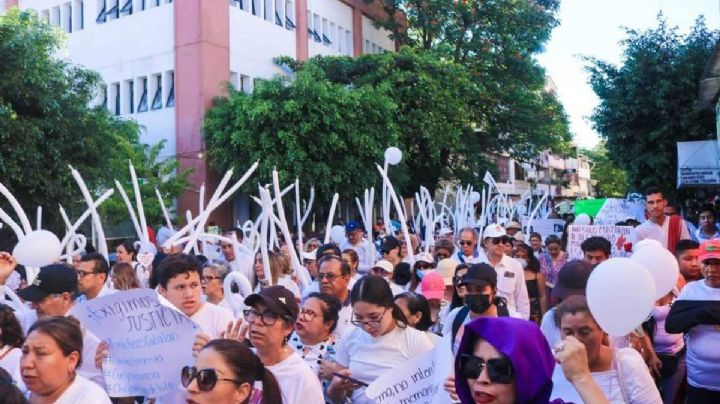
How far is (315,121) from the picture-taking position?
61.6 feet

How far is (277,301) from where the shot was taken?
126 inches

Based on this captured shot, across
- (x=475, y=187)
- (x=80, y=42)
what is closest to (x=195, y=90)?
(x=80, y=42)

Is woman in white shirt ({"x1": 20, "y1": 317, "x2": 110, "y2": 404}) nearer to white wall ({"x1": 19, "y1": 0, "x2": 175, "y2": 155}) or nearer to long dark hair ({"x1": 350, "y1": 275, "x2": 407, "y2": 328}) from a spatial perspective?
long dark hair ({"x1": 350, "y1": 275, "x2": 407, "y2": 328})

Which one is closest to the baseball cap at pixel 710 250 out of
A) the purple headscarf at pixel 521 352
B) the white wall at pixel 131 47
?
the purple headscarf at pixel 521 352

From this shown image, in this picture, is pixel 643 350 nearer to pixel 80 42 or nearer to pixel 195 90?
pixel 195 90

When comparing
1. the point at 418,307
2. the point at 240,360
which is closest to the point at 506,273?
the point at 418,307

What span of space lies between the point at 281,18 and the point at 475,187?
918 cm

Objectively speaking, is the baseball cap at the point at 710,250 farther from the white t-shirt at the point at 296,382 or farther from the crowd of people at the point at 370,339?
the white t-shirt at the point at 296,382

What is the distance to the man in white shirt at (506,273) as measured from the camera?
19.3 feet

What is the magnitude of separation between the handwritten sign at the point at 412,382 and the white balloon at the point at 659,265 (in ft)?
4.30

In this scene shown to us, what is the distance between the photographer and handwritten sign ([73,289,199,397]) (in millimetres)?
3234

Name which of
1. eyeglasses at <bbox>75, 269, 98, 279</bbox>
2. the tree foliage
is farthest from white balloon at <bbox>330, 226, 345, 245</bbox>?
the tree foliage

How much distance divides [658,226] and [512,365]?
16.3 ft

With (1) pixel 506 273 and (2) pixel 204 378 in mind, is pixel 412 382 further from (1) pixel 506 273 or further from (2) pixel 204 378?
(1) pixel 506 273
